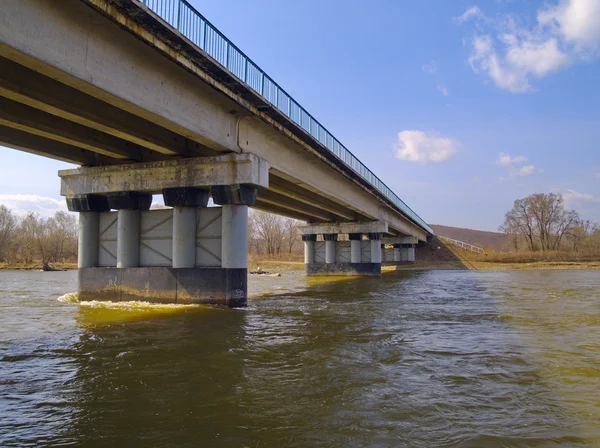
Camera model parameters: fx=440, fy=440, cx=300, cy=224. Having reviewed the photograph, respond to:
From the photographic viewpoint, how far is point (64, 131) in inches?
532

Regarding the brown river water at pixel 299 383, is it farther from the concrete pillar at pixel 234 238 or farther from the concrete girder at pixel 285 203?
the concrete girder at pixel 285 203

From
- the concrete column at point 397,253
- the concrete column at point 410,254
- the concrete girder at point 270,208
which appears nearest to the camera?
the concrete girder at point 270,208

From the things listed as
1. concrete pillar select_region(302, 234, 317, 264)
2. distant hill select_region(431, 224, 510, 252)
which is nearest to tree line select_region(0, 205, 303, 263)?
concrete pillar select_region(302, 234, 317, 264)

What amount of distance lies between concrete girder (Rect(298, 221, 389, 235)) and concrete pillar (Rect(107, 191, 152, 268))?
28126 millimetres

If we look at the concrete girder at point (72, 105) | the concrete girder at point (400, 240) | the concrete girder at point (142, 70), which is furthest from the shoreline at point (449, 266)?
the concrete girder at point (72, 105)

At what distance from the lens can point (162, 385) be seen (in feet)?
19.7

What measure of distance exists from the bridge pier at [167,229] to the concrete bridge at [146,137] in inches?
1.7

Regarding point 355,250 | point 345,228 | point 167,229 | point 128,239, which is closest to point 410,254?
point 355,250

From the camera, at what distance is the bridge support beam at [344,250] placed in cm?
4334

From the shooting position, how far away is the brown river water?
4336 millimetres

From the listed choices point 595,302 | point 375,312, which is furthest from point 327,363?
point 595,302

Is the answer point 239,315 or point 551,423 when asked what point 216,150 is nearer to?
point 239,315

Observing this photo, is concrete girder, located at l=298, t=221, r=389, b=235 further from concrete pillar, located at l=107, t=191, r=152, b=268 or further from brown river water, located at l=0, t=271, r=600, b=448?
brown river water, located at l=0, t=271, r=600, b=448

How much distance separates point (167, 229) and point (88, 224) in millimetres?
3654
